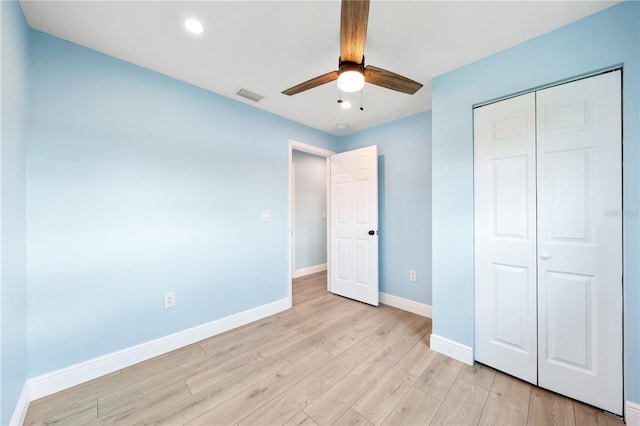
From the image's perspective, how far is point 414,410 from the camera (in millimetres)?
1516

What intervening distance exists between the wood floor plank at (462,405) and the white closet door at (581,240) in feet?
1.54

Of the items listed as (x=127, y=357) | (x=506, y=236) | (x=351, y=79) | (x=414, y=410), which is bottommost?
(x=414, y=410)

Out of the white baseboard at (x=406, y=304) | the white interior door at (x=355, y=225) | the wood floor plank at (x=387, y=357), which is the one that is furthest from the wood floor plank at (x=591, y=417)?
the white interior door at (x=355, y=225)

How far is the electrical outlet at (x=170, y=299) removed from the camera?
213 cm

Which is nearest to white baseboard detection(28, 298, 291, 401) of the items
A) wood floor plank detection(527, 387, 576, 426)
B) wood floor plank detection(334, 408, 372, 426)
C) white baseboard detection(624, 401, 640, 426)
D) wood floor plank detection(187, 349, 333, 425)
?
wood floor plank detection(187, 349, 333, 425)

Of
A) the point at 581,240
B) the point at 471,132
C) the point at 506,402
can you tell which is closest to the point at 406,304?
the point at 506,402

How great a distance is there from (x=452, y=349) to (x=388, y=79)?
2.17 m

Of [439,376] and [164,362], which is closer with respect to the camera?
[439,376]

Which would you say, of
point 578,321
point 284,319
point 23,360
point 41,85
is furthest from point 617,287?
point 41,85

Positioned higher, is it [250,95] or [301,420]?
[250,95]

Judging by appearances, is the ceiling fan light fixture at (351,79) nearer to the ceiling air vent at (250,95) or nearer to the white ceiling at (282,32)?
the white ceiling at (282,32)

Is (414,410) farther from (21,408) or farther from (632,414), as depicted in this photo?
(21,408)

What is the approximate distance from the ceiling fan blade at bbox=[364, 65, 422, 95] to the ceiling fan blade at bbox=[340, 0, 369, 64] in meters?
0.12

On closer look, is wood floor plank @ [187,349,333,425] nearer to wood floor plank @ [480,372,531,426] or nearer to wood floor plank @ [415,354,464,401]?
wood floor plank @ [415,354,464,401]
